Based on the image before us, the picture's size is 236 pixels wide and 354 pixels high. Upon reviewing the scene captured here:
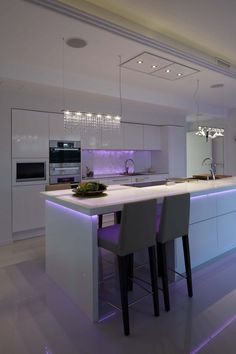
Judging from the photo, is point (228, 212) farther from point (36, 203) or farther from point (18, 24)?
point (18, 24)

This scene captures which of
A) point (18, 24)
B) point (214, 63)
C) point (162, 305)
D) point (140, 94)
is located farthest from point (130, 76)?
point (162, 305)

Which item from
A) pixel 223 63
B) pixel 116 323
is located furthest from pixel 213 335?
pixel 223 63

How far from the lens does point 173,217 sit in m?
2.50

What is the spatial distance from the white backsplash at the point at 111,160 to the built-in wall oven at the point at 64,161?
25.7 inches

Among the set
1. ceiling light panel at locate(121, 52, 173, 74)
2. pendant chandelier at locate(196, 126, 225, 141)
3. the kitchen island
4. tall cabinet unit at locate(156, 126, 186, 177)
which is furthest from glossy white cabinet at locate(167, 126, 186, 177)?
the kitchen island

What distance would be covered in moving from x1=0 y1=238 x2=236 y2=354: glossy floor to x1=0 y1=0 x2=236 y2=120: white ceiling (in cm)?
279

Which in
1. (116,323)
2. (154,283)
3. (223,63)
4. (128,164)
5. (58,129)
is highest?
(223,63)

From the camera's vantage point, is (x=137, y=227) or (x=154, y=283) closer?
→ (x=137, y=227)

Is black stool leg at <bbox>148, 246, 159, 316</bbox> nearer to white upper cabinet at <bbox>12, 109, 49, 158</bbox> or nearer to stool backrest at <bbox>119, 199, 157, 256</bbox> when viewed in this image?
stool backrest at <bbox>119, 199, 157, 256</bbox>

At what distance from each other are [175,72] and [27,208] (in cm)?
333

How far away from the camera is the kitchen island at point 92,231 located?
7.52 ft

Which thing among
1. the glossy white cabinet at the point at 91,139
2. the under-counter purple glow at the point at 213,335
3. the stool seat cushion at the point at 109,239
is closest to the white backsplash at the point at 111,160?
the glossy white cabinet at the point at 91,139

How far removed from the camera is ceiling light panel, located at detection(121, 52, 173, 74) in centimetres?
340

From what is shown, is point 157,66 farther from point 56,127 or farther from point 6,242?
point 6,242
